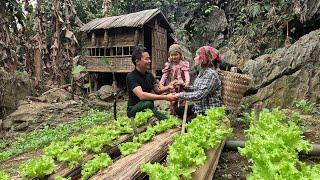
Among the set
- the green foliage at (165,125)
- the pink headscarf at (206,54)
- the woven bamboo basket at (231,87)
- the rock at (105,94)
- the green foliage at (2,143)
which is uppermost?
the pink headscarf at (206,54)

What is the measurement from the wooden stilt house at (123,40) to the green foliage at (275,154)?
12804 mm

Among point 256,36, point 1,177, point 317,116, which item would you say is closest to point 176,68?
point 317,116

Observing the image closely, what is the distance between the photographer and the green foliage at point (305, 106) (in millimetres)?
7820

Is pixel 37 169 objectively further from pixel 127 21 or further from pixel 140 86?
pixel 127 21

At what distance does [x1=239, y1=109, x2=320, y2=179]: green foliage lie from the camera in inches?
114

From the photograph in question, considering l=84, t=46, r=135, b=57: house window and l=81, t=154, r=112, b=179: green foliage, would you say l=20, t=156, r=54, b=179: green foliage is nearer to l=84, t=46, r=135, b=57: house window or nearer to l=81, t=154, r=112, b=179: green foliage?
l=81, t=154, r=112, b=179: green foliage

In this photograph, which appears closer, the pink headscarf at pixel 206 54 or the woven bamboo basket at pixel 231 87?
the pink headscarf at pixel 206 54

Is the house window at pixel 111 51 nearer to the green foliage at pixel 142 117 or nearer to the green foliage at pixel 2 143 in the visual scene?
the green foliage at pixel 2 143

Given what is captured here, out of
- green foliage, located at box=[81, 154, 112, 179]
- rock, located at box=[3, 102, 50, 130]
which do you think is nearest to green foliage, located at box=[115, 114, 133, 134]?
green foliage, located at box=[81, 154, 112, 179]

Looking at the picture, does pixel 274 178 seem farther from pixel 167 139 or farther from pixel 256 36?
pixel 256 36

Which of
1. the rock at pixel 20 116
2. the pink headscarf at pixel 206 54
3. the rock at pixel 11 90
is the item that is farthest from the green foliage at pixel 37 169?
the rock at pixel 11 90

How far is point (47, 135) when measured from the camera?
1114 cm

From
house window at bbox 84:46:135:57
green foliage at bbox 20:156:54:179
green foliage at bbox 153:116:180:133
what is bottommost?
green foliage at bbox 20:156:54:179

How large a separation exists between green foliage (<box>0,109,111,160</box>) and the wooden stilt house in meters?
5.00
